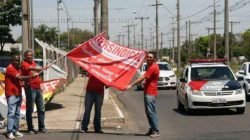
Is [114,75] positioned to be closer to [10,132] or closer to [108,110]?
[10,132]

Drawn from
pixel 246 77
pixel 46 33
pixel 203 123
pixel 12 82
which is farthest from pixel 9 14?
pixel 46 33

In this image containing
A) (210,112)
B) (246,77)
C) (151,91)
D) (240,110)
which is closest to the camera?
(151,91)

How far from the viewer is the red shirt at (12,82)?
1241 cm

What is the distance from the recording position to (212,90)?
57.6ft

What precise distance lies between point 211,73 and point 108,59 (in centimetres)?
597

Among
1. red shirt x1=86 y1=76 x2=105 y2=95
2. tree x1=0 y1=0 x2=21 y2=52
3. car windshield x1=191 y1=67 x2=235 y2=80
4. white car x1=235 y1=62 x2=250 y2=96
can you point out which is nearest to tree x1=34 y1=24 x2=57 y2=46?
tree x1=0 y1=0 x2=21 y2=52

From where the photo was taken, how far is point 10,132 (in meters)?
12.4

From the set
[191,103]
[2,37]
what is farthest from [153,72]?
[2,37]

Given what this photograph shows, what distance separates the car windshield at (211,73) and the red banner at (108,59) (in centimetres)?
544

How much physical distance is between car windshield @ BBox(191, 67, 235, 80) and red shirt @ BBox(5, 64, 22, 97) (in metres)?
7.49

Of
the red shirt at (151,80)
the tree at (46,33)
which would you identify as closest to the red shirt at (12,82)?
the red shirt at (151,80)

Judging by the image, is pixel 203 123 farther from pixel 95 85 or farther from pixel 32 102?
pixel 32 102

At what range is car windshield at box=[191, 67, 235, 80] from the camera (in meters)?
18.4

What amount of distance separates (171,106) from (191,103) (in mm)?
4320
